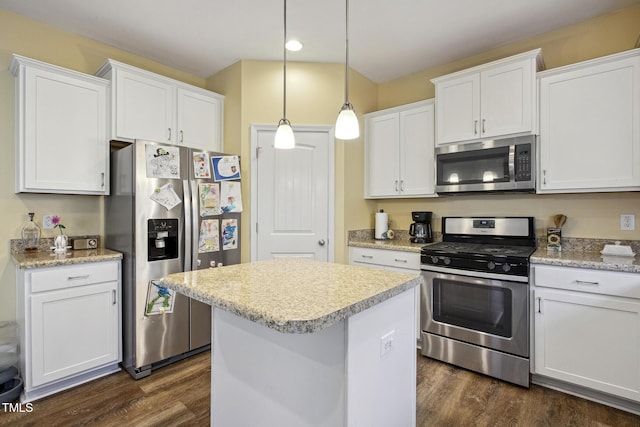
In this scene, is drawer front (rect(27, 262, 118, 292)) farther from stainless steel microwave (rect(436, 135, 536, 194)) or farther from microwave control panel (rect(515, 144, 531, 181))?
microwave control panel (rect(515, 144, 531, 181))

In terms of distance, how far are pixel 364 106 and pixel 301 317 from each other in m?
3.01

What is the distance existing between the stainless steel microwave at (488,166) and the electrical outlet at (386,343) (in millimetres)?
1864

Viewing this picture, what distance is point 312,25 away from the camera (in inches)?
100

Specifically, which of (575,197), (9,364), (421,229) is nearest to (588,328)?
(575,197)

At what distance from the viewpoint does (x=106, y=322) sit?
7.79 ft

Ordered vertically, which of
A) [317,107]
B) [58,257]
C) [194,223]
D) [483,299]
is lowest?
[483,299]

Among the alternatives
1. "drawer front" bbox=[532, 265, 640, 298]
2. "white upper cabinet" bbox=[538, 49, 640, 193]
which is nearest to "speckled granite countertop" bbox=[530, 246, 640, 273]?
"drawer front" bbox=[532, 265, 640, 298]

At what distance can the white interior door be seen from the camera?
312cm

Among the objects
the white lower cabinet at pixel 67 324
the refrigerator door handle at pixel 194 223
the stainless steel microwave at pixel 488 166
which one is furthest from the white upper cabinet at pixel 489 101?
the white lower cabinet at pixel 67 324

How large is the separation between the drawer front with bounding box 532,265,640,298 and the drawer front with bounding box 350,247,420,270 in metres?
0.89

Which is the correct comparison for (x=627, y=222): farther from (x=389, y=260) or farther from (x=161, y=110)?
(x=161, y=110)

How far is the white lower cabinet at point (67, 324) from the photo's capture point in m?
2.06

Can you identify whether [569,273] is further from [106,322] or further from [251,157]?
[106,322]

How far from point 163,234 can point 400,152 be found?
7.51ft
